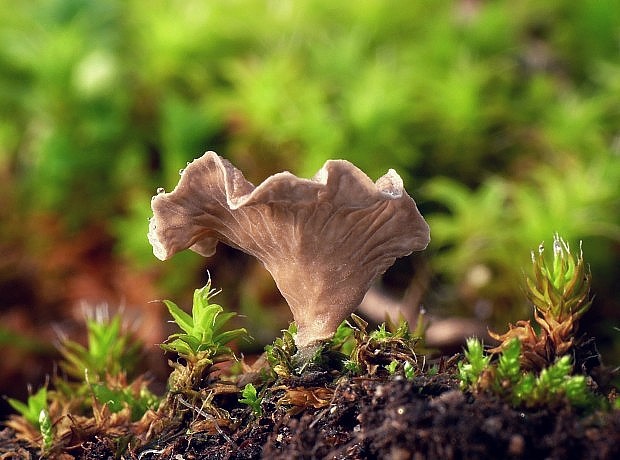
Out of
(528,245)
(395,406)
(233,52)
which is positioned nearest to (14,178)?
(233,52)

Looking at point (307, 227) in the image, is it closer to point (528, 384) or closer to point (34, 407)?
point (528, 384)

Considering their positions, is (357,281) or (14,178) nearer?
(357,281)

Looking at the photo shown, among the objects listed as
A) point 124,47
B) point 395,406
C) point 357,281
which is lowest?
Answer: point 395,406

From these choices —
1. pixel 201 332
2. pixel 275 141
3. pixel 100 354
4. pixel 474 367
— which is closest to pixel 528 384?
pixel 474 367

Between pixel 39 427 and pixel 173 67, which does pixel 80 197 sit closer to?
pixel 173 67

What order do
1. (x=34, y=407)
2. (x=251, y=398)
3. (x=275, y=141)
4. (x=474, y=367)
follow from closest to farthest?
1. (x=474, y=367)
2. (x=251, y=398)
3. (x=34, y=407)
4. (x=275, y=141)

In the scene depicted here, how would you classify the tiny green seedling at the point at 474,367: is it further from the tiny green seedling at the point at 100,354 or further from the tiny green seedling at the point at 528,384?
the tiny green seedling at the point at 100,354

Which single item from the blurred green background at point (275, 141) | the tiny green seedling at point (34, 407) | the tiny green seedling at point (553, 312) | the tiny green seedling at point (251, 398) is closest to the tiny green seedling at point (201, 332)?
the tiny green seedling at point (251, 398)
